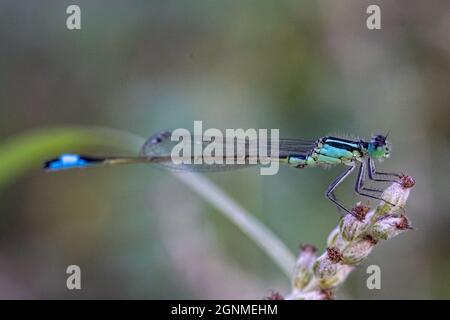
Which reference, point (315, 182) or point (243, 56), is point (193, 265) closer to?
point (315, 182)

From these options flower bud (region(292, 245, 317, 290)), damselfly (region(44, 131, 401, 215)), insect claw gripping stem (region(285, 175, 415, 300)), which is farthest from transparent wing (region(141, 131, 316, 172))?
insect claw gripping stem (region(285, 175, 415, 300))

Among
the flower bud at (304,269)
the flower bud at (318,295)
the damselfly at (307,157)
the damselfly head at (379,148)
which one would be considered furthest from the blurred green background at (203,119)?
the flower bud at (318,295)

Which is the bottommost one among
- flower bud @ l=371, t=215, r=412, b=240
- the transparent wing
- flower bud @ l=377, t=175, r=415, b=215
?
flower bud @ l=371, t=215, r=412, b=240

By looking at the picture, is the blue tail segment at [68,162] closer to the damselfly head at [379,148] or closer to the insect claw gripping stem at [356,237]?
the damselfly head at [379,148]

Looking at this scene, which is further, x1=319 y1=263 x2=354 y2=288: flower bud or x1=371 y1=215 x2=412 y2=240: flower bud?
x1=319 y1=263 x2=354 y2=288: flower bud

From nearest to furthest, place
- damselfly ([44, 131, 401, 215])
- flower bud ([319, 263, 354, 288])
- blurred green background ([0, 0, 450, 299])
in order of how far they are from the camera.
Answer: flower bud ([319, 263, 354, 288])
damselfly ([44, 131, 401, 215])
blurred green background ([0, 0, 450, 299])

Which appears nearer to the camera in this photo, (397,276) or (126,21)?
(397,276)

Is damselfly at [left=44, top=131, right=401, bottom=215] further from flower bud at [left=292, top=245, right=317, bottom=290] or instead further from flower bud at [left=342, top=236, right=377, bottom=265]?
flower bud at [left=342, top=236, right=377, bottom=265]
